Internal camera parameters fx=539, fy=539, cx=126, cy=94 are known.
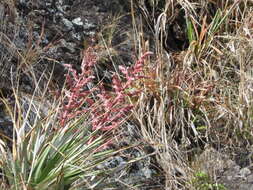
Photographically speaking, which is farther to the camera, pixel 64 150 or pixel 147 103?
pixel 147 103

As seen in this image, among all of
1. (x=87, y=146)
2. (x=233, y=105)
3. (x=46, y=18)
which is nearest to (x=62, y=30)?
(x=46, y=18)

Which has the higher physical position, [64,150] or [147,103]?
[64,150]

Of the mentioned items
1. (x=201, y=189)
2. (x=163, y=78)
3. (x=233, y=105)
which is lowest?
Answer: (x=201, y=189)

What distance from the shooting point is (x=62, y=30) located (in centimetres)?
366

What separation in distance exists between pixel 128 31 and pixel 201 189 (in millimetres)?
1367

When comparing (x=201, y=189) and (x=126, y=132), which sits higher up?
(x=126, y=132)

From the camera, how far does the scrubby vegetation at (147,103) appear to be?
2299 mm

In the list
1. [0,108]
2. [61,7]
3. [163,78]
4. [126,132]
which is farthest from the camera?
[61,7]

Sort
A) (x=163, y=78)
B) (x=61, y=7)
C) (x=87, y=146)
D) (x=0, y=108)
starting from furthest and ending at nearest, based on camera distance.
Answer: (x=61, y=7) < (x=163, y=78) < (x=0, y=108) < (x=87, y=146)

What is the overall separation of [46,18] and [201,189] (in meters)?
1.55

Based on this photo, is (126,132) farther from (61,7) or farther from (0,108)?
(61,7)

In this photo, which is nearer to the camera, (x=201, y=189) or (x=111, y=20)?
(x=201, y=189)

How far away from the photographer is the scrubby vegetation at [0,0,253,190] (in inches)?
90.5

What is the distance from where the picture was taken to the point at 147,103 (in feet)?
11.2
